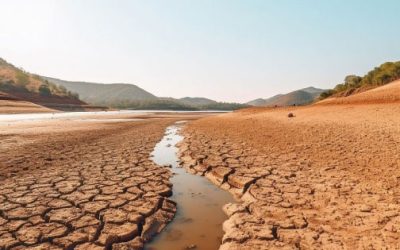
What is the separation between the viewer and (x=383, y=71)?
168ft

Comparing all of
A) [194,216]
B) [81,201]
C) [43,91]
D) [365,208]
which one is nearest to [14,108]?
[43,91]

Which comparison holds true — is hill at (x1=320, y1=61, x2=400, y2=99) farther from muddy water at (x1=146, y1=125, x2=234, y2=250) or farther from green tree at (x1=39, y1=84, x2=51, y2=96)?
green tree at (x1=39, y1=84, x2=51, y2=96)

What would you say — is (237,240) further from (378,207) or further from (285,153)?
(285,153)

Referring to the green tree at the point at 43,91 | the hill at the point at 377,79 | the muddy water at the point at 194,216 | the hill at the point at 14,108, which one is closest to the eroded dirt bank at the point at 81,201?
the muddy water at the point at 194,216

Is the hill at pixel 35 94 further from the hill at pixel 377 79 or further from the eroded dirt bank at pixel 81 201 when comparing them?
the eroded dirt bank at pixel 81 201

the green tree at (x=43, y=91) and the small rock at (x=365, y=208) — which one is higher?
the green tree at (x=43, y=91)

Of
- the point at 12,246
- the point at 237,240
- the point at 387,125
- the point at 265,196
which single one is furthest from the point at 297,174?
the point at 387,125

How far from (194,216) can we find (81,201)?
191 cm

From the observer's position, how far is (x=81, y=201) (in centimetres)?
490

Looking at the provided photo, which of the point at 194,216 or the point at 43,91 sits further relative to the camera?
the point at 43,91

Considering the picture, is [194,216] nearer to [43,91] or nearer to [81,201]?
[81,201]

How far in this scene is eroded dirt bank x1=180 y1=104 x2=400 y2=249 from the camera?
359 cm

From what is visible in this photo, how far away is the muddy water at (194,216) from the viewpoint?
3629 mm

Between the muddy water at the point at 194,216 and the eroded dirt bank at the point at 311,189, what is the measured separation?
21 cm
